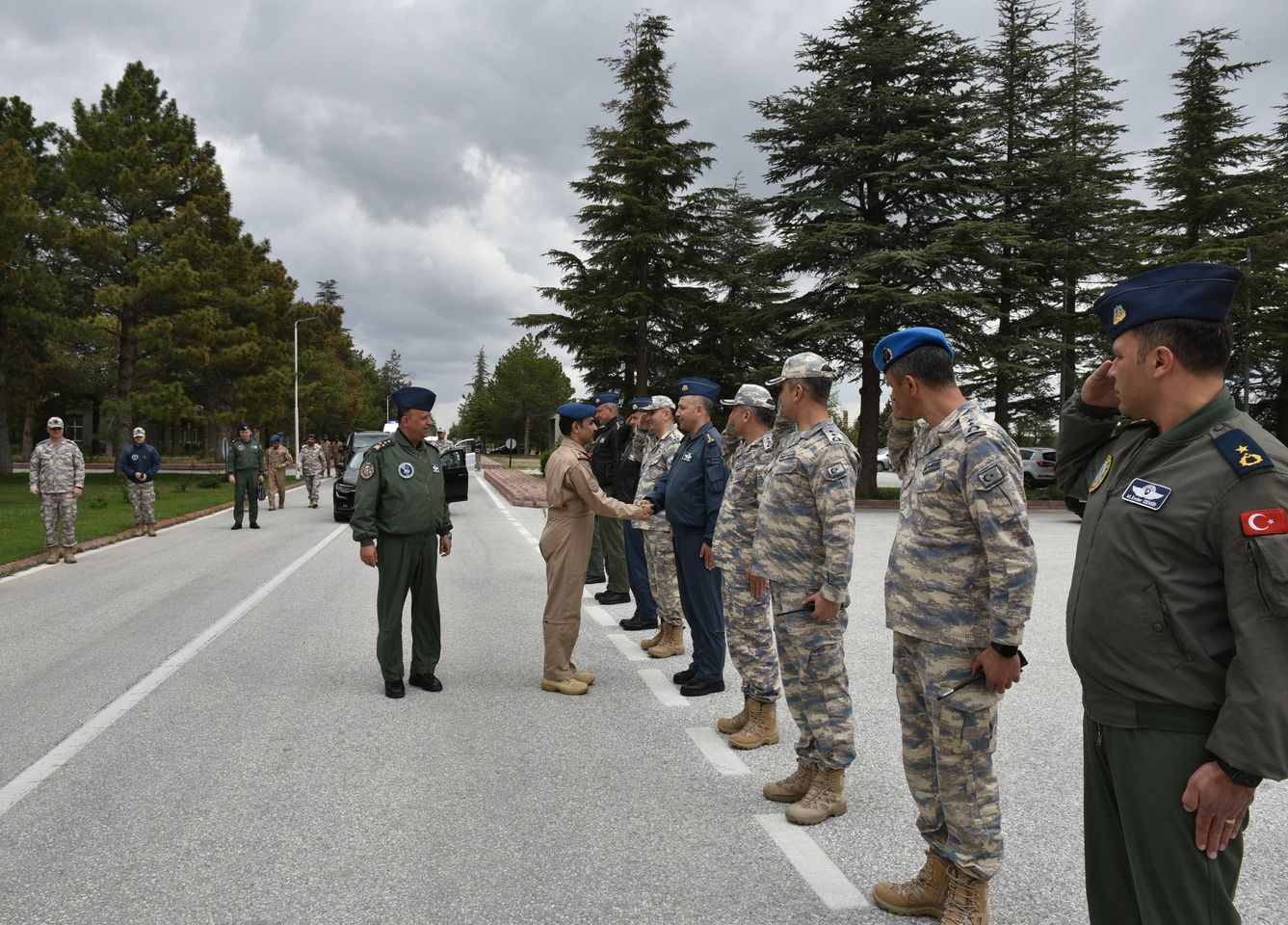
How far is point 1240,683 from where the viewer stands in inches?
74.0

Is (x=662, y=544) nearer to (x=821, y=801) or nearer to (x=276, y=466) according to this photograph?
(x=821, y=801)

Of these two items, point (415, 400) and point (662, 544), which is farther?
point (662, 544)

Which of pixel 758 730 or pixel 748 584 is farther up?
pixel 748 584

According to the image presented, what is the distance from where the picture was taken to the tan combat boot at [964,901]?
9.89 feet

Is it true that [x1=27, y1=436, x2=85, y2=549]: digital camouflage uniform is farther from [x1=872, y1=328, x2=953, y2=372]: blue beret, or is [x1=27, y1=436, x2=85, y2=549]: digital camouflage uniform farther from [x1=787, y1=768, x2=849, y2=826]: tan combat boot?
[x1=872, y1=328, x2=953, y2=372]: blue beret

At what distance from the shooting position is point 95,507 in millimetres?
22078

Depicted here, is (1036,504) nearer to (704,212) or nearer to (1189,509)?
(704,212)

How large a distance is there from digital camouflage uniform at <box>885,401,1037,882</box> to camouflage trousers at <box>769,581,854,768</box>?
831mm

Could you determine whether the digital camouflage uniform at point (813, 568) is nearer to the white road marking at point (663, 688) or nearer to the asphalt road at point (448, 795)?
the asphalt road at point (448, 795)

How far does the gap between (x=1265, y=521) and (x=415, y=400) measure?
18.1 feet

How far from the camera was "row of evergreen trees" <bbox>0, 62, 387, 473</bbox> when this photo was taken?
3097cm

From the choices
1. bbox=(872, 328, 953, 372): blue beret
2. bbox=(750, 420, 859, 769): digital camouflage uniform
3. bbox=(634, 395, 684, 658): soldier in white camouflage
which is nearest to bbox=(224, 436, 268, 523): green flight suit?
bbox=(634, 395, 684, 658): soldier in white camouflage

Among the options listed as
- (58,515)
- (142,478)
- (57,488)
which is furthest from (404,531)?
(142,478)

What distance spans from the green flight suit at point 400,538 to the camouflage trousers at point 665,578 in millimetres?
1858
